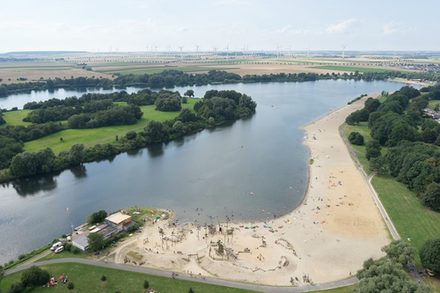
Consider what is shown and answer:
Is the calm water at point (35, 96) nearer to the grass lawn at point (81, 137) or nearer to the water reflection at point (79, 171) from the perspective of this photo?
the grass lawn at point (81, 137)

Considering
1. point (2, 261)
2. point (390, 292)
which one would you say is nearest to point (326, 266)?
point (390, 292)

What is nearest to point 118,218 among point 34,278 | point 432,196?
point 34,278

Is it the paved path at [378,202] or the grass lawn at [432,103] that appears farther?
the grass lawn at [432,103]

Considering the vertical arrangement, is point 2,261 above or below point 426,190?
below

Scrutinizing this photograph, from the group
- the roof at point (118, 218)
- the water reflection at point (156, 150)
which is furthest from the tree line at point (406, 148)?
the water reflection at point (156, 150)

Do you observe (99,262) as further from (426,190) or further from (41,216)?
(426,190)

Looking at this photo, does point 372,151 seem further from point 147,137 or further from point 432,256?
point 147,137
